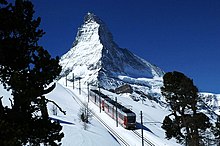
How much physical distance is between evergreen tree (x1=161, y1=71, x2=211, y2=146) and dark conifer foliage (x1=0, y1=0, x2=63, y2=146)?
2455 cm

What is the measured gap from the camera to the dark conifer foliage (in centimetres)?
1517

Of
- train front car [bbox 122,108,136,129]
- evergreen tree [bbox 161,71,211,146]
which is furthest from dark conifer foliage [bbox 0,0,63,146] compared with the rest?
train front car [bbox 122,108,136,129]

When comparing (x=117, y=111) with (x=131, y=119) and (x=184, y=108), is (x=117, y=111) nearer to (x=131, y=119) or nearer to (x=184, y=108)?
(x=131, y=119)

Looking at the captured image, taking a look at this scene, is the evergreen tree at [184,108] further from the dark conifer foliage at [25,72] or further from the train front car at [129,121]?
the dark conifer foliage at [25,72]

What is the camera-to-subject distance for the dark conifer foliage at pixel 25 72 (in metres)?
15.2

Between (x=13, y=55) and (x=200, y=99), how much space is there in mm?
27808

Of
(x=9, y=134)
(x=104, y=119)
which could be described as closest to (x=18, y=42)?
(x=9, y=134)

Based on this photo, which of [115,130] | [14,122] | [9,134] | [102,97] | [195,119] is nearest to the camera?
[9,134]

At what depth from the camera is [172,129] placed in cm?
4178

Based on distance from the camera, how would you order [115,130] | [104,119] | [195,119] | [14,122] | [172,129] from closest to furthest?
[14,122], [195,119], [172,129], [115,130], [104,119]

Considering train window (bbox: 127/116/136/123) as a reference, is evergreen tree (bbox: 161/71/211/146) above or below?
above

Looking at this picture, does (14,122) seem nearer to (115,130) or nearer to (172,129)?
(172,129)

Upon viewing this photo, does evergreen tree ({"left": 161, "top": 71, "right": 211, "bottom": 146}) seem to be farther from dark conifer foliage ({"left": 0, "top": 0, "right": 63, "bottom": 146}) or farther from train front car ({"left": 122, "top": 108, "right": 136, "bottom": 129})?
dark conifer foliage ({"left": 0, "top": 0, "right": 63, "bottom": 146})

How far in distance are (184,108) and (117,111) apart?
28.8 metres
